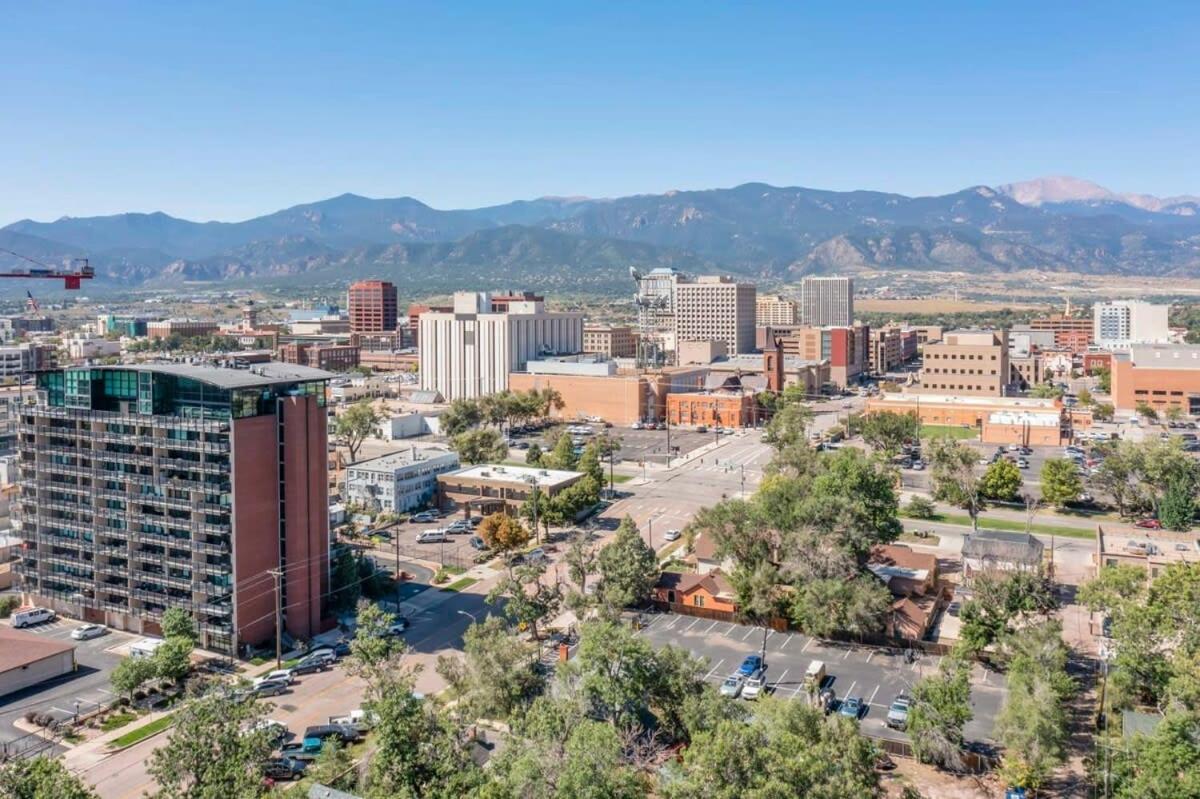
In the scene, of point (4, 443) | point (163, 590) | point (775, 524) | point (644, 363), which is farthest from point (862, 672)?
point (644, 363)

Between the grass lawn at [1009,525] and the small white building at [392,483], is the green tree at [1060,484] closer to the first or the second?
the grass lawn at [1009,525]

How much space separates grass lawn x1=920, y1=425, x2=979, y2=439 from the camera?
76.9 m

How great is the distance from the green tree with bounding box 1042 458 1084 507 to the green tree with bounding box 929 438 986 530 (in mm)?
3575

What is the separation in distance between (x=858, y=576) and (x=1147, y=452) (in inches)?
1054

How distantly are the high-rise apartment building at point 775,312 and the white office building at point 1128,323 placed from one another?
4967 centimetres

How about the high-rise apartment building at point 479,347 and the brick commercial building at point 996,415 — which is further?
the high-rise apartment building at point 479,347

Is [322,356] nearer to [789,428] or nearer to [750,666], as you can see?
[789,428]

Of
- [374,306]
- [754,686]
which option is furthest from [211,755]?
[374,306]

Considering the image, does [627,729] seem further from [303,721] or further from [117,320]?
[117,320]

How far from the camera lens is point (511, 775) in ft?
60.6

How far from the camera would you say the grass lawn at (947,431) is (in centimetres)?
7694

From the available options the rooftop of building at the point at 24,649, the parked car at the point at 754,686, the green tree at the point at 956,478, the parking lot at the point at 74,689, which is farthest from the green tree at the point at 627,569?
the green tree at the point at 956,478

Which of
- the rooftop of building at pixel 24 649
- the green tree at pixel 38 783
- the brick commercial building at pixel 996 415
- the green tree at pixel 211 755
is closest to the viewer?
the green tree at pixel 38 783

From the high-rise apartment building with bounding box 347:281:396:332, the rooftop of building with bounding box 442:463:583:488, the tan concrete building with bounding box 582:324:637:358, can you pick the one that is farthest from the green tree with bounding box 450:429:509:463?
the high-rise apartment building with bounding box 347:281:396:332
